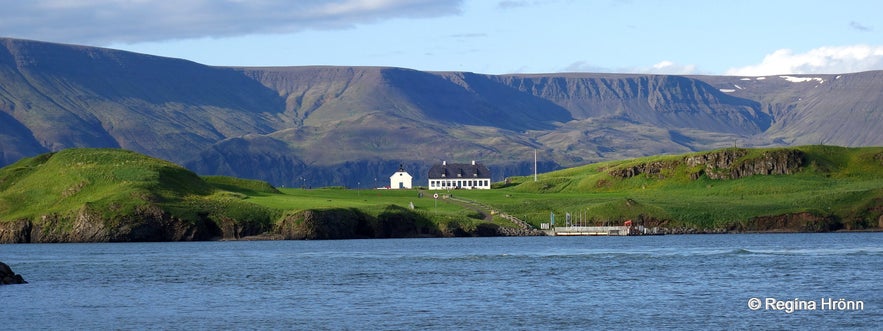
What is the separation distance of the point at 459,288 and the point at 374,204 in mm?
86743

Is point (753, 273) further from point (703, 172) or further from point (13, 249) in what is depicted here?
point (703, 172)

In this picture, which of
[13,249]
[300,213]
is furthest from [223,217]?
[13,249]

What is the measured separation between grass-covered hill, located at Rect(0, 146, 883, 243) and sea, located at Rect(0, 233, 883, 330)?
19.7 m

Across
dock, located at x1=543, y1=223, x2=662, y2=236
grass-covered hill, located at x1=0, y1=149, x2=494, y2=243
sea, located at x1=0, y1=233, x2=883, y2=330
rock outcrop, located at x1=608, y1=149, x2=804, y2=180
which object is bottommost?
sea, located at x1=0, y1=233, x2=883, y2=330

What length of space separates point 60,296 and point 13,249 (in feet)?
196

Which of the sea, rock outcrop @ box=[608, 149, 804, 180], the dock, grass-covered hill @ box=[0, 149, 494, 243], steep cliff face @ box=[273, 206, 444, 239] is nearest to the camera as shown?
the sea

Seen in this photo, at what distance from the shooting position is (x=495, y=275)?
89.8 meters

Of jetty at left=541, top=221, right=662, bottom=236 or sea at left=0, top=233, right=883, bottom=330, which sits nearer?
sea at left=0, top=233, right=883, bottom=330

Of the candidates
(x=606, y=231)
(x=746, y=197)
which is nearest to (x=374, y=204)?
(x=606, y=231)

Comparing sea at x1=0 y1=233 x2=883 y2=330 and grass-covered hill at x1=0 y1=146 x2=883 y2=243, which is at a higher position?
grass-covered hill at x1=0 y1=146 x2=883 y2=243

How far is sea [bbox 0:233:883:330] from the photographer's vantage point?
64.2 meters

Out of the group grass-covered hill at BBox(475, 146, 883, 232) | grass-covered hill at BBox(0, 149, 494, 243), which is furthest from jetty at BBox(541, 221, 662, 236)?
grass-covered hill at BBox(0, 149, 494, 243)

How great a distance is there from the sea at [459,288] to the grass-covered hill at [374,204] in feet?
64.6

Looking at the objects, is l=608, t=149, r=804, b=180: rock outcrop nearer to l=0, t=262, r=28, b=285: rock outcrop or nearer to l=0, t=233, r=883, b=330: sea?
l=0, t=233, r=883, b=330: sea
